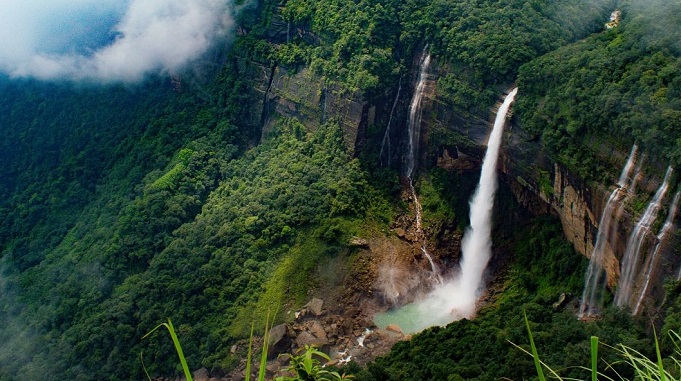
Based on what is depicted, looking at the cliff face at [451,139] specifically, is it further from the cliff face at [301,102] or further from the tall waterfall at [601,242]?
the tall waterfall at [601,242]

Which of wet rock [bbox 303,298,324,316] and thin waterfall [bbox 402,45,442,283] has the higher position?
thin waterfall [bbox 402,45,442,283]

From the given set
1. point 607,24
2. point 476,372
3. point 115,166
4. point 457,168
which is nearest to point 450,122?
point 457,168

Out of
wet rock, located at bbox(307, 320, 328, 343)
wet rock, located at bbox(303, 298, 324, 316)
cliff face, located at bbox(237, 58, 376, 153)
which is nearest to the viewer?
wet rock, located at bbox(307, 320, 328, 343)

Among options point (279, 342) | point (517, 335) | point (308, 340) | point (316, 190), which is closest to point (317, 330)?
point (308, 340)

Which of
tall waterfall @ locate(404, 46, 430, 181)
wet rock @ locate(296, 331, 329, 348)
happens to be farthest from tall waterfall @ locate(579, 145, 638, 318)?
tall waterfall @ locate(404, 46, 430, 181)

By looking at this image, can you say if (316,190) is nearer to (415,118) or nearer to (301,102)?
(301,102)

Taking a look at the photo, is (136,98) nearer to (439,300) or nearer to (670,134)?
(439,300)

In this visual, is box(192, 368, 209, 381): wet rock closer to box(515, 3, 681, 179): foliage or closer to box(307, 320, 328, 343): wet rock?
box(307, 320, 328, 343): wet rock
